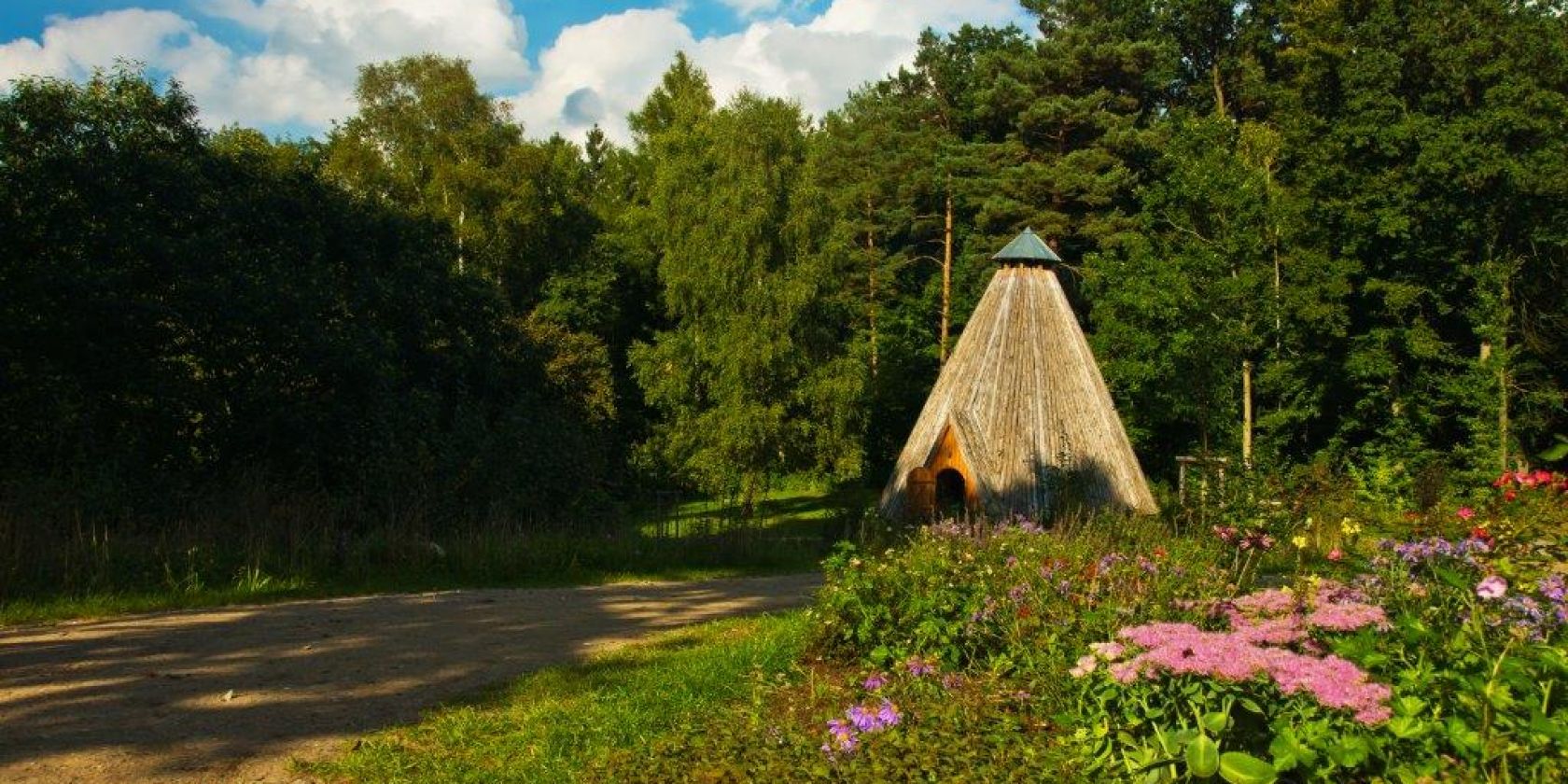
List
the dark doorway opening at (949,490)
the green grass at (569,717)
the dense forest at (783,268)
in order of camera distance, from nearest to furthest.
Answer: the green grass at (569,717)
the dense forest at (783,268)
the dark doorway opening at (949,490)

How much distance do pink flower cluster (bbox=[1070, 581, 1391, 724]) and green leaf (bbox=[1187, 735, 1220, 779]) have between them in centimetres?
28

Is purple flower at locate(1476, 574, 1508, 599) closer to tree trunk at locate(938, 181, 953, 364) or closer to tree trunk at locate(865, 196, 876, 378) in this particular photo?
tree trunk at locate(938, 181, 953, 364)

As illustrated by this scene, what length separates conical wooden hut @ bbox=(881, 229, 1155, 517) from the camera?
57.9 feet

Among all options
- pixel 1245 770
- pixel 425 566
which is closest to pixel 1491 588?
pixel 1245 770

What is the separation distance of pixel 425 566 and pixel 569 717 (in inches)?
247

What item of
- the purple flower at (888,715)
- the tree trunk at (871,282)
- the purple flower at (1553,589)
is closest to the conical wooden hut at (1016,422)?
the purple flower at (1553,589)

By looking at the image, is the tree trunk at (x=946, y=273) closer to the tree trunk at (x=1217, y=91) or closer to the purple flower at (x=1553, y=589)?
the tree trunk at (x=1217, y=91)

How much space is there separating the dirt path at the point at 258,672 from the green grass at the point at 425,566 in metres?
0.68

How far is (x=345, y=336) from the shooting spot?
16609mm

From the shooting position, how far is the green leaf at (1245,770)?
10.6 feet

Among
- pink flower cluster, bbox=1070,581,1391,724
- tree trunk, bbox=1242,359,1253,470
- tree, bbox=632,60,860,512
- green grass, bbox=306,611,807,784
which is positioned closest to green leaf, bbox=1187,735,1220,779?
pink flower cluster, bbox=1070,581,1391,724

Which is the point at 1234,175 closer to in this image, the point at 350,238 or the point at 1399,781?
the point at 350,238

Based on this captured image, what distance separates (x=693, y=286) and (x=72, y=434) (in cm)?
1527

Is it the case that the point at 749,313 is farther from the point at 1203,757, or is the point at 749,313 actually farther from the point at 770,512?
the point at 1203,757
